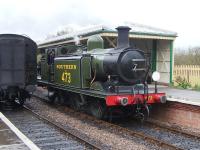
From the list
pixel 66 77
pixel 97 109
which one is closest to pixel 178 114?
pixel 97 109

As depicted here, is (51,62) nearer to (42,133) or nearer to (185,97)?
(185,97)

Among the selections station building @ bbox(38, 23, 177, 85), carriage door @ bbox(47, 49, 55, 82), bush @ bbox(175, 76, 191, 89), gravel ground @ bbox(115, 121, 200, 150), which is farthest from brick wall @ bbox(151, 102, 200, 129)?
bush @ bbox(175, 76, 191, 89)

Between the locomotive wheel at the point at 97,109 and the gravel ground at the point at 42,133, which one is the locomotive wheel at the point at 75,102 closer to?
the locomotive wheel at the point at 97,109

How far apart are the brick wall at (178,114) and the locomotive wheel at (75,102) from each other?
2.71m

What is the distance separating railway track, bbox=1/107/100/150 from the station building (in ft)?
19.5

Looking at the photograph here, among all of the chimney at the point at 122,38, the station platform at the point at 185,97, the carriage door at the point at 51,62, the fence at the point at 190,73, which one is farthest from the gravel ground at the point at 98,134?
the fence at the point at 190,73

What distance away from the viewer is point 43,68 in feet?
56.9

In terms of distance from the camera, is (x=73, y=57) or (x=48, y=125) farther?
(x=73, y=57)

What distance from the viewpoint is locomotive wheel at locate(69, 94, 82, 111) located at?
1310cm

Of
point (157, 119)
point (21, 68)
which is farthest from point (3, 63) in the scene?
point (157, 119)

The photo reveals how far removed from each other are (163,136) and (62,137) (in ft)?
8.89

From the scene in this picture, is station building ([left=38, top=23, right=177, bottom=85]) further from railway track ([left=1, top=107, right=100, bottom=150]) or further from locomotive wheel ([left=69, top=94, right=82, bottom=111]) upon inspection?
railway track ([left=1, top=107, right=100, bottom=150])

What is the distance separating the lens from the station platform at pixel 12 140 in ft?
23.6

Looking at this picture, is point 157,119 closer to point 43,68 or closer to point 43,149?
point 43,149
